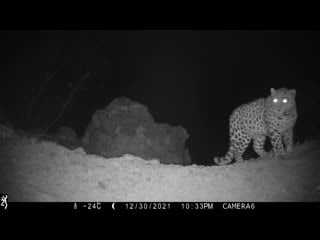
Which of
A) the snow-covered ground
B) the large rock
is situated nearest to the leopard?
the snow-covered ground

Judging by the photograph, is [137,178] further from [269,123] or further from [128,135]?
[128,135]

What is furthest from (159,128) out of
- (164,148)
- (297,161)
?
(297,161)

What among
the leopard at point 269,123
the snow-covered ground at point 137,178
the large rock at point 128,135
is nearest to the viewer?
the snow-covered ground at point 137,178

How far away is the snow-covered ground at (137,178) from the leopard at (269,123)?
3.01 feet

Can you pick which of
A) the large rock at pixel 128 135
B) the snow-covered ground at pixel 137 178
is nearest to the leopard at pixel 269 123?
the snow-covered ground at pixel 137 178

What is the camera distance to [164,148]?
11.7m

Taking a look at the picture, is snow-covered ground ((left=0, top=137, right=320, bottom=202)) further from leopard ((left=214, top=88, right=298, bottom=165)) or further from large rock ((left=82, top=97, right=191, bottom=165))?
large rock ((left=82, top=97, right=191, bottom=165))

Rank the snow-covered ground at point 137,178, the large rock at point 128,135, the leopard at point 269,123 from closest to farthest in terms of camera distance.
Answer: the snow-covered ground at point 137,178 < the leopard at point 269,123 < the large rock at point 128,135

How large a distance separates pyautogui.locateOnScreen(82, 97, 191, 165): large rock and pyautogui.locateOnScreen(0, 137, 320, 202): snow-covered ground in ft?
13.3

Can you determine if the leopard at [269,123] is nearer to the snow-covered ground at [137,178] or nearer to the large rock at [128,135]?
the snow-covered ground at [137,178]

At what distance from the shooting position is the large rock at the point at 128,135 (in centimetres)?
1102

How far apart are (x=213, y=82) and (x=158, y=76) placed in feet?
10.6

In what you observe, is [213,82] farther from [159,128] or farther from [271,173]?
[271,173]

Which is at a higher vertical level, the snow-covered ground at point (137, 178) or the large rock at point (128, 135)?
the large rock at point (128, 135)
